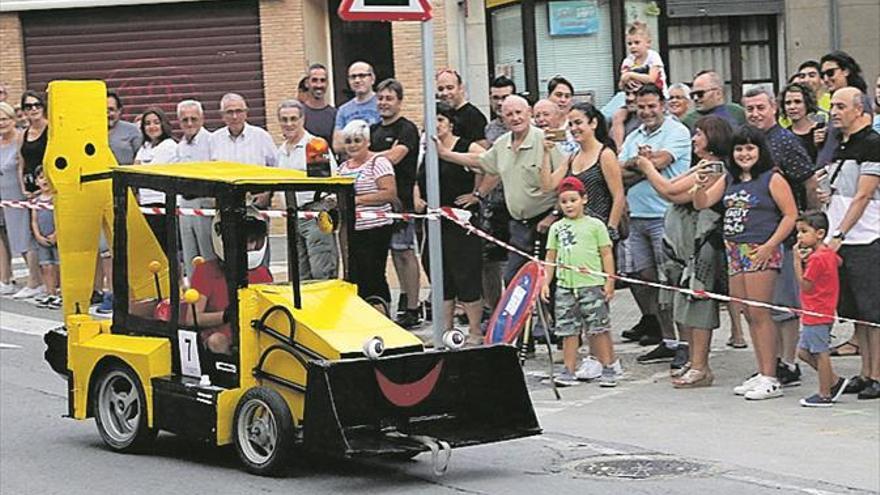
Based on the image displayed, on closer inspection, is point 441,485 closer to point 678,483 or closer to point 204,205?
point 678,483

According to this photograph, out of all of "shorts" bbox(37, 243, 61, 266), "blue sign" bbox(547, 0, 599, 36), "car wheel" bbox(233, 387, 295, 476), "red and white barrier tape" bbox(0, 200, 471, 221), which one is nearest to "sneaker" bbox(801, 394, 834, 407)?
"red and white barrier tape" bbox(0, 200, 471, 221)

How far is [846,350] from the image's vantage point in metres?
12.7

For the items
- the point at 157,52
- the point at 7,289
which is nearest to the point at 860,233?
the point at 7,289

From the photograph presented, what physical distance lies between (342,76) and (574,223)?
14.8 m

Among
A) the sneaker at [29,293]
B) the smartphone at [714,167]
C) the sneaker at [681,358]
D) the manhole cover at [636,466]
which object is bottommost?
the manhole cover at [636,466]

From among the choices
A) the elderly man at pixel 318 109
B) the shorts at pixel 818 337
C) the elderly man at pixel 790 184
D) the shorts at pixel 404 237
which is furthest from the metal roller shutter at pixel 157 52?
the shorts at pixel 818 337

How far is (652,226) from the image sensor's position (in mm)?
12977

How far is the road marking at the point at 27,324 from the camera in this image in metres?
15.8

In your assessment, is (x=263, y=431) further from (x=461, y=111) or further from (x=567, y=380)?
(x=461, y=111)

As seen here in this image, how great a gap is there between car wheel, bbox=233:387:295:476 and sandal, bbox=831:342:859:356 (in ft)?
16.7

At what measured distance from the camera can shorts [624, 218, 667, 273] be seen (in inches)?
509

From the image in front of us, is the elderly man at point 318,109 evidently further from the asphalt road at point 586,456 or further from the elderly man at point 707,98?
the asphalt road at point 586,456

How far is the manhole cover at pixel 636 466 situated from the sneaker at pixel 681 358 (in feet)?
8.25

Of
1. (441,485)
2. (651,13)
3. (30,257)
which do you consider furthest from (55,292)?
(441,485)
